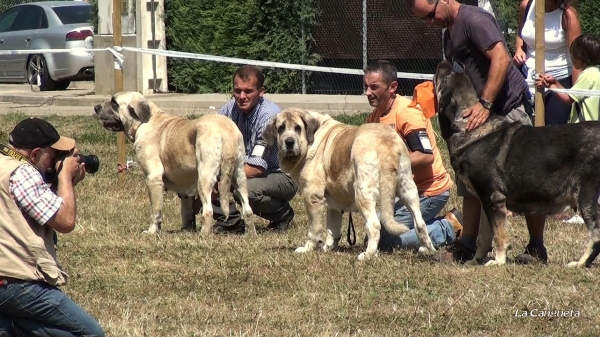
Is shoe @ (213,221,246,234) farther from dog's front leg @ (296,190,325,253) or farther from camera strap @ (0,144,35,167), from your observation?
camera strap @ (0,144,35,167)

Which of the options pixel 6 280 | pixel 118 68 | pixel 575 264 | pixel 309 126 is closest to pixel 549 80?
pixel 309 126

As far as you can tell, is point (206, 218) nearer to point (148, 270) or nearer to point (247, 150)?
point (247, 150)

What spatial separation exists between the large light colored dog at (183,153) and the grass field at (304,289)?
0.40 m

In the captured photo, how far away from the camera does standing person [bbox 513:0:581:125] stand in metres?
9.53

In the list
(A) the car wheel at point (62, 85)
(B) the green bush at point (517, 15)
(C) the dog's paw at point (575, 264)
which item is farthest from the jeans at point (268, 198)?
(A) the car wheel at point (62, 85)

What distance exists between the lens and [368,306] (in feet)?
20.7

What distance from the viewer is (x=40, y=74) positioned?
20.7 metres

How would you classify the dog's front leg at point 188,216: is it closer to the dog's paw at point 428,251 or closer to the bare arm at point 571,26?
the dog's paw at point 428,251

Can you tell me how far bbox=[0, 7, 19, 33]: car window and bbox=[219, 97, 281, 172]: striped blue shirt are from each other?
14141 millimetres

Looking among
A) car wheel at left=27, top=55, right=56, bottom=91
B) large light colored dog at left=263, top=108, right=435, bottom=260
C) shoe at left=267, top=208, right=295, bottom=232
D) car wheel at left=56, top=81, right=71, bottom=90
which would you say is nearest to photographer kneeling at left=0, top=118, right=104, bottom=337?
large light colored dog at left=263, top=108, right=435, bottom=260

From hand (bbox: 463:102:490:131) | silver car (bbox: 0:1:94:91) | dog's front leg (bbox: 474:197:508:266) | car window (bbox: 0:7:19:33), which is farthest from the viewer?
car window (bbox: 0:7:19:33)

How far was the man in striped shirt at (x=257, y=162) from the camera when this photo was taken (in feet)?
30.2

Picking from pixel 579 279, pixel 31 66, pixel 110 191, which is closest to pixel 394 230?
pixel 579 279

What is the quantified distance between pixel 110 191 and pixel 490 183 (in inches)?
219
